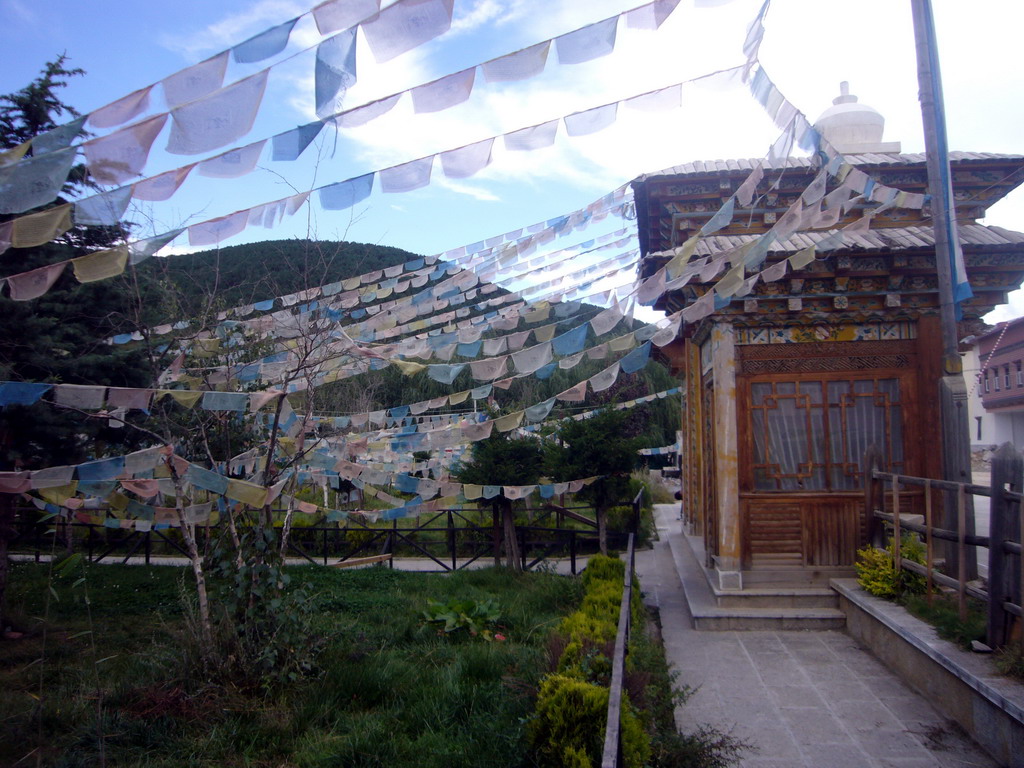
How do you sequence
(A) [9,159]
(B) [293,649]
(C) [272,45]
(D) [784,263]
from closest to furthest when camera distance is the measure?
(C) [272,45], (A) [9,159], (B) [293,649], (D) [784,263]

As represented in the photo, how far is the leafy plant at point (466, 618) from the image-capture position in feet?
25.5

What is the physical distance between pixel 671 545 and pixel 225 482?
941cm

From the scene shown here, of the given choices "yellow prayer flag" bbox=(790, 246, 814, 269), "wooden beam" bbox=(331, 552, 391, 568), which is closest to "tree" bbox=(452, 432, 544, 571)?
"wooden beam" bbox=(331, 552, 391, 568)

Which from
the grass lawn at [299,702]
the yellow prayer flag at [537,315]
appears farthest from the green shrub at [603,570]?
the yellow prayer flag at [537,315]

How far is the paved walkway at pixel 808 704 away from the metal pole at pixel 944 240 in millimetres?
1550

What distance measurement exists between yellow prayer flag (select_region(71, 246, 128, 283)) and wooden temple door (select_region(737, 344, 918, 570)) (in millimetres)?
6558

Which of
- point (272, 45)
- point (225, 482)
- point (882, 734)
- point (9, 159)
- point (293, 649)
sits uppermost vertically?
point (272, 45)

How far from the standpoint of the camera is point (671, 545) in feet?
43.2

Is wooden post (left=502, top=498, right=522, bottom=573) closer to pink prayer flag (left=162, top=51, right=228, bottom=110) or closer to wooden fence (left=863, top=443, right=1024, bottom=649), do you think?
wooden fence (left=863, top=443, right=1024, bottom=649)

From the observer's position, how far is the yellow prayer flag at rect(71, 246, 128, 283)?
188 inches

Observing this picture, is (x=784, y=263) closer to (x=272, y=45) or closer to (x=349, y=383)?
(x=272, y=45)

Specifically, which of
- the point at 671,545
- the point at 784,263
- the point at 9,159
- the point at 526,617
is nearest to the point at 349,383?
the point at 671,545

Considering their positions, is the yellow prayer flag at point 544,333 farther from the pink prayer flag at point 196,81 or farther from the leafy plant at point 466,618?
the pink prayer flag at point 196,81

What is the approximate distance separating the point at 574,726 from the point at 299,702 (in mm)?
2753
